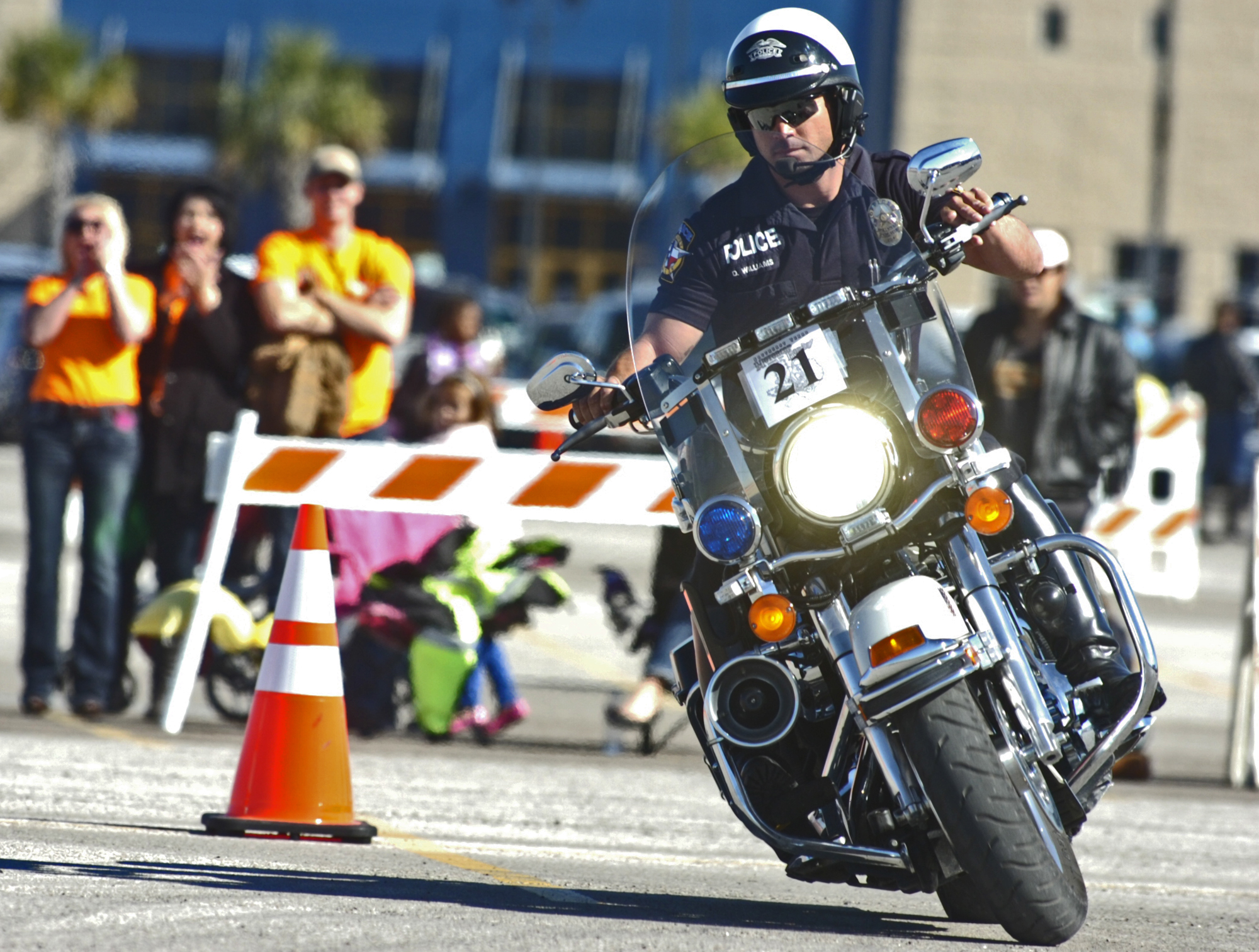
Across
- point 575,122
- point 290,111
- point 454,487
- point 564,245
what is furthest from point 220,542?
point 564,245

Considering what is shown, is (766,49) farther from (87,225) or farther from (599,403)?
(87,225)

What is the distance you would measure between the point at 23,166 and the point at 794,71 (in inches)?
2134

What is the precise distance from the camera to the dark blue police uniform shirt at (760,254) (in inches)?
182

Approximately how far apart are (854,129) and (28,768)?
355cm

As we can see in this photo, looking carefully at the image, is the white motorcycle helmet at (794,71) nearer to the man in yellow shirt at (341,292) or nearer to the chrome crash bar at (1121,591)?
the chrome crash bar at (1121,591)

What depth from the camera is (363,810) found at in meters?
6.34

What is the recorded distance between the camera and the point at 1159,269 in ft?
185

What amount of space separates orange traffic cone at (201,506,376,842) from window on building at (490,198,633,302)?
50.7m

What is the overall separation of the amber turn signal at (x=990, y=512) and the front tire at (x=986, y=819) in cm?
33

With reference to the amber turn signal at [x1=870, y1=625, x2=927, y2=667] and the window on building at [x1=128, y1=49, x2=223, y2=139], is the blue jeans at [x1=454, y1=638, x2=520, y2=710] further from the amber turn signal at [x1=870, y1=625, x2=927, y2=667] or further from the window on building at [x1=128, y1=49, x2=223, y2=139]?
the window on building at [x1=128, y1=49, x2=223, y2=139]

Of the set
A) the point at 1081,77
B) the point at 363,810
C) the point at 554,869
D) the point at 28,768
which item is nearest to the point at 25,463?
the point at 28,768

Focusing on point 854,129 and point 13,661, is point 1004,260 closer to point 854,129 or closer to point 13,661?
point 854,129

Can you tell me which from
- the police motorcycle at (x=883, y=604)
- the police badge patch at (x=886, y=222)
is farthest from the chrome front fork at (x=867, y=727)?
the police badge patch at (x=886, y=222)

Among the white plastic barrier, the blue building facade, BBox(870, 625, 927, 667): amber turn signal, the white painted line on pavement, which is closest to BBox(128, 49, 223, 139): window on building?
the blue building facade
